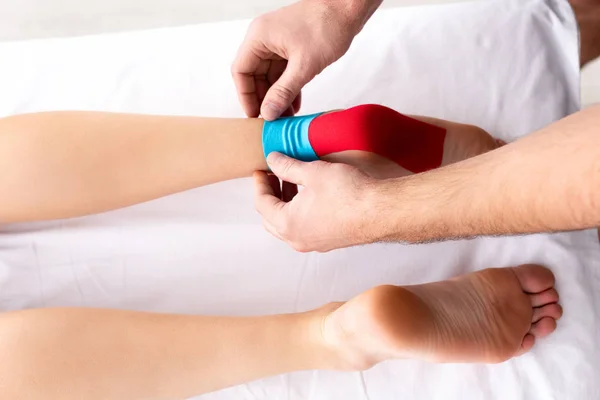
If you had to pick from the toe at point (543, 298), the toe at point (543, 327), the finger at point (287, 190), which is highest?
the finger at point (287, 190)

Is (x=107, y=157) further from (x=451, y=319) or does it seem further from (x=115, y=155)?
(x=451, y=319)

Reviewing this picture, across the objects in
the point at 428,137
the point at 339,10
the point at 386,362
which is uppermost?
the point at 339,10

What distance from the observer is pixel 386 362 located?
0.94 metres

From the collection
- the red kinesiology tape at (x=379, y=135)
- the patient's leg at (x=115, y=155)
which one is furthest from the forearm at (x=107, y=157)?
the red kinesiology tape at (x=379, y=135)

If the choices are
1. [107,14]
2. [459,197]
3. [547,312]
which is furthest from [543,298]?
[107,14]

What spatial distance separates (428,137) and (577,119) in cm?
32

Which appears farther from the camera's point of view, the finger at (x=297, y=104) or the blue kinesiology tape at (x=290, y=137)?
the finger at (x=297, y=104)

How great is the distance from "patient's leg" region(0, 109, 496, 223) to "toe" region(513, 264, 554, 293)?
201 millimetres

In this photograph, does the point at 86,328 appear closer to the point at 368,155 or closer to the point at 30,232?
the point at 30,232

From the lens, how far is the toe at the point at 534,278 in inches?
35.5

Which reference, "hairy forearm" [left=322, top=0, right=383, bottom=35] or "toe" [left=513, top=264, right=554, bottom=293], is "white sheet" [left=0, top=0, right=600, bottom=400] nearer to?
"toe" [left=513, top=264, right=554, bottom=293]

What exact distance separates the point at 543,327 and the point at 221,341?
489 mm

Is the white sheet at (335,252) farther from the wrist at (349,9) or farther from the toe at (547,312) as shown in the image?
the wrist at (349,9)

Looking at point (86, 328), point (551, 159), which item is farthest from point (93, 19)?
point (551, 159)
